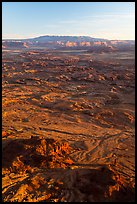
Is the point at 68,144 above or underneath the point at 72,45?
underneath

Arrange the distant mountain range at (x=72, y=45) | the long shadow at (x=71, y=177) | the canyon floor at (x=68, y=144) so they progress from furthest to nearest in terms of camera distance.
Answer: the distant mountain range at (x=72, y=45)
the canyon floor at (x=68, y=144)
the long shadow at (x=71, y=177)

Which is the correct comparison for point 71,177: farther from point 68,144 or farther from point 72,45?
point 72,45

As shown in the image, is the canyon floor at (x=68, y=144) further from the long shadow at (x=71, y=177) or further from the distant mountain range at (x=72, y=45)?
the distant mountain range at (x=72, y=45)

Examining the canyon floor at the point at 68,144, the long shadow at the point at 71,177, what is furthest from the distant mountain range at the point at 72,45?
the long shadow at the point at 71,177

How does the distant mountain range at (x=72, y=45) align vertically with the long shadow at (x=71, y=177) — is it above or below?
above

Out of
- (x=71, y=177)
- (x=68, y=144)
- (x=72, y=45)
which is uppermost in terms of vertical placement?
(x=72, y=45)

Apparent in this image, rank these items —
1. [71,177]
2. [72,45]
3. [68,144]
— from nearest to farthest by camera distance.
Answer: [71,177] → [68,144] → [72,45]

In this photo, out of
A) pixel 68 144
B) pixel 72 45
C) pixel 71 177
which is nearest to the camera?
pixel 71 177

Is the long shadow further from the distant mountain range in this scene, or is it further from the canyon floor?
the distant mountain range

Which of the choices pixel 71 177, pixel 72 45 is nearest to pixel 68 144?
pixel 71 177
